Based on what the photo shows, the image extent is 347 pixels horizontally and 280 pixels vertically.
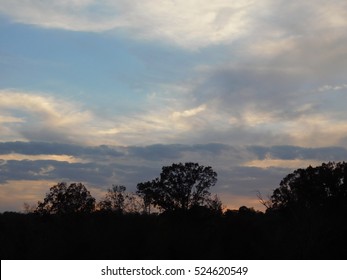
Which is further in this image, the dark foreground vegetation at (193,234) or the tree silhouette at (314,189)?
the tree silhouette at (314,189)

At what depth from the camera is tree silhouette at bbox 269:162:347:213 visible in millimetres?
63747

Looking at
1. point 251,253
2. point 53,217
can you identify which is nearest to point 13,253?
point 53,217

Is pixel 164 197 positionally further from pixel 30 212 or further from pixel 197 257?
pixel 197 257

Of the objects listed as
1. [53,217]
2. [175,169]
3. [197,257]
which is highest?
[175,169]

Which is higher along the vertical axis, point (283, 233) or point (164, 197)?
point (164, 197)

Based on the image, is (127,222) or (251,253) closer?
(251,253)

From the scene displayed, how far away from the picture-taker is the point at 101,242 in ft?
178

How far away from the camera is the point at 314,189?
69.2 meters

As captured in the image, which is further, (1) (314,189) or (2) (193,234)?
(1) (314,189)

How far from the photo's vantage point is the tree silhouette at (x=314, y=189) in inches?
2510

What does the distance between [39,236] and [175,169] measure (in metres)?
38.2

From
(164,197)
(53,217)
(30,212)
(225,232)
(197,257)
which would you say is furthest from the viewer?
(164,197)

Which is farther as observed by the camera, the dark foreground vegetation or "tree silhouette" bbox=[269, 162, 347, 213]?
"tree silhouette" bbox=[269, 162, 347, 213]

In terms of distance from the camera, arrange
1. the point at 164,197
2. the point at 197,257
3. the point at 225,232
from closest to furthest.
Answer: the point at 197,257 < the point at 225,232 < the point at 164,197
